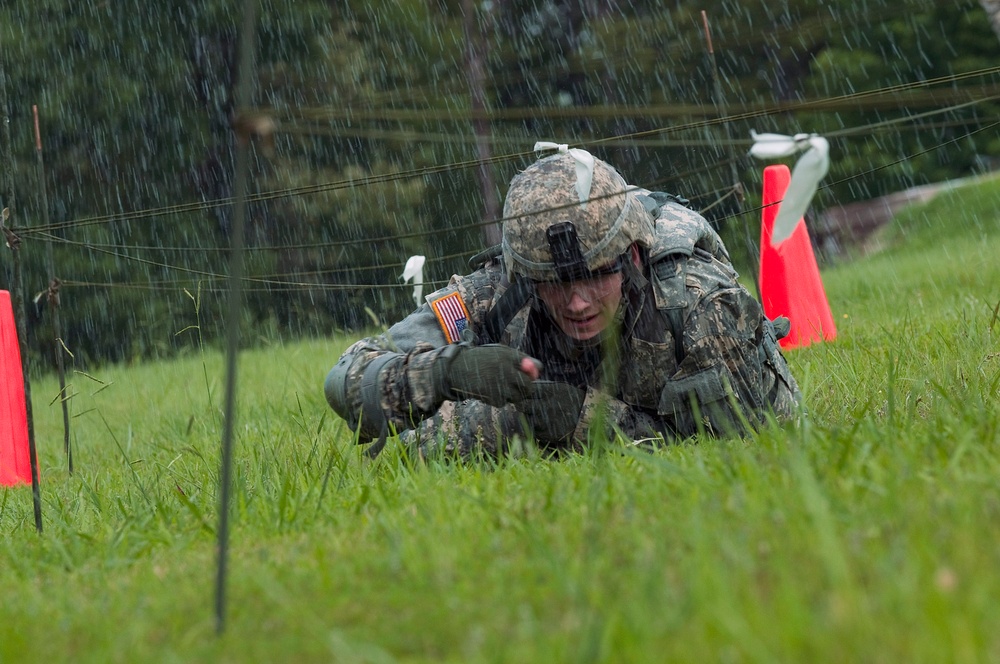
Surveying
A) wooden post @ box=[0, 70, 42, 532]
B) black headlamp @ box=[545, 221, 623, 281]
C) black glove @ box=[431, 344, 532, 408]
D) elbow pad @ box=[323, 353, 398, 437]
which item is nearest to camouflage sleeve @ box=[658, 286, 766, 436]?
black headlamp @ box=[545, 221, 623, 281]

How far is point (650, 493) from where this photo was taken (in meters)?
2.26

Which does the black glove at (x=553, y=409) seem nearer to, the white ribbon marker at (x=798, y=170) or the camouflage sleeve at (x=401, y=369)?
the camouflage sleeve at (x=401, y=369)

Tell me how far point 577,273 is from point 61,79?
18.4m

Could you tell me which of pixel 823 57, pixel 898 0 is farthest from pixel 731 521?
pixel 823 57

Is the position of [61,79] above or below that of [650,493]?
above

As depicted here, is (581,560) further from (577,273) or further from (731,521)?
(577,273)

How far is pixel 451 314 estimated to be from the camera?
402 cm

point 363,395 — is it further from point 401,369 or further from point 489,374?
point 489,374

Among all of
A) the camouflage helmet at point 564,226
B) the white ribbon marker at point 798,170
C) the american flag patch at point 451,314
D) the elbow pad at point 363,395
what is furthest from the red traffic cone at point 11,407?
the white ribbon marker at point 798,170

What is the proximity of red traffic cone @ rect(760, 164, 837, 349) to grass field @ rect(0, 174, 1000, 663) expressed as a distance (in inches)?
106

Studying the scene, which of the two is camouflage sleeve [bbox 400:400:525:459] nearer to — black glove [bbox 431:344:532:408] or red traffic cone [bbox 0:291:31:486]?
black glove [bbox 431:344:532:408]

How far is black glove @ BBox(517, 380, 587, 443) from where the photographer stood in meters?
3.79

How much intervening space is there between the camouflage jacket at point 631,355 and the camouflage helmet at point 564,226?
0.18m

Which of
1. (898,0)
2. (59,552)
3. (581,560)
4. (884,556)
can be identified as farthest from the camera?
(898,0)
